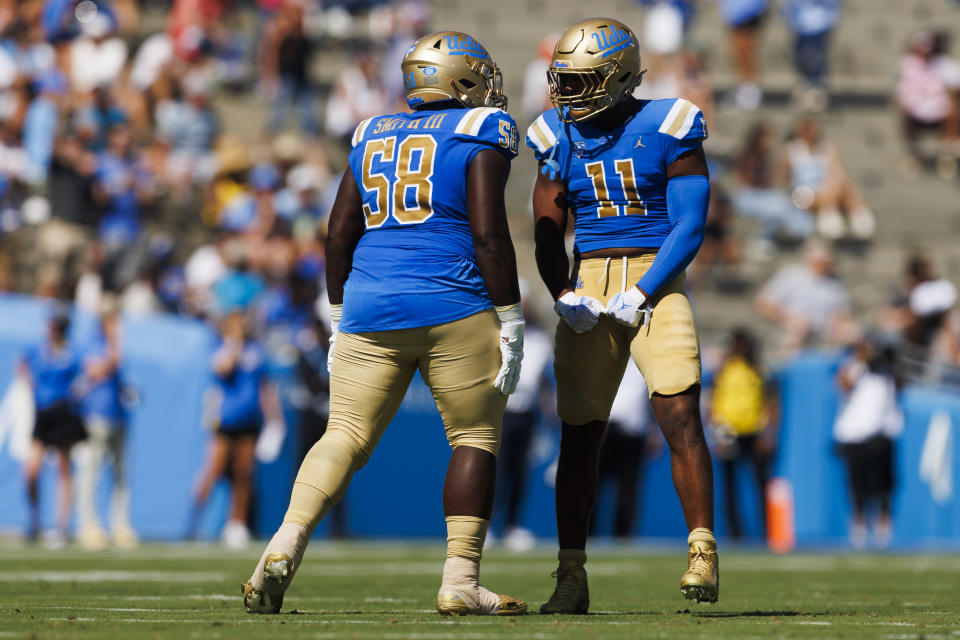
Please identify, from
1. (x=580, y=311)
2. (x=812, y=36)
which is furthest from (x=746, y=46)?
(x=580, y=311)

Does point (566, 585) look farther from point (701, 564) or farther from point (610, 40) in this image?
point (610, 40)

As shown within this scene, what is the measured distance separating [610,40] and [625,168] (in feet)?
1.58

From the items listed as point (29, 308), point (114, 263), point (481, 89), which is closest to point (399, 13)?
point (114, 263)

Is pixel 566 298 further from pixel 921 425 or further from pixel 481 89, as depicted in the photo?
pixel 921 425

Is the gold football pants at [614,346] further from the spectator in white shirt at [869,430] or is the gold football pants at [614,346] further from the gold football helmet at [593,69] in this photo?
the spectator in white shirt at [869,430]

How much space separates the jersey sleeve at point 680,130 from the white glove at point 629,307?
0.54 meters

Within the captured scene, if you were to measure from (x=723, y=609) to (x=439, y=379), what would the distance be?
157 cm

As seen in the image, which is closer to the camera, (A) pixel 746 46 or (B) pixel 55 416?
(B) pixel 55 416

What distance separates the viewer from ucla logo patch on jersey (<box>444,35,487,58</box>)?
605 centimetres

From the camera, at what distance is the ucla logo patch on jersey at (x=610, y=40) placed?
623 centimetres

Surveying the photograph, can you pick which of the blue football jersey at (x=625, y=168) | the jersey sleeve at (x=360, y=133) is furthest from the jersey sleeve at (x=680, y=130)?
the jersey sleeve at (x=360, y=133)

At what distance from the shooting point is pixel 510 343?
5812 millimetres

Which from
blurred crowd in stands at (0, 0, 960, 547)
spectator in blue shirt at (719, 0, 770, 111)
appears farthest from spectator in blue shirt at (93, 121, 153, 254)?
spectator in blue shirt at (719, 0, 770, 111)

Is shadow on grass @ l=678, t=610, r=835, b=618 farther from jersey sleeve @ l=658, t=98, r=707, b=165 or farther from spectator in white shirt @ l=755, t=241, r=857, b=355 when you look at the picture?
spectator in white shirt @ l=755, t=241, r=857, b=355
